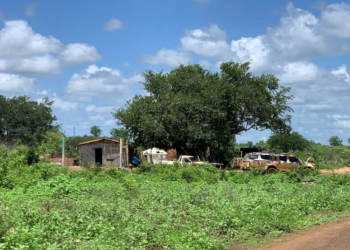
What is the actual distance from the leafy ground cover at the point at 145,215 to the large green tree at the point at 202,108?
20.3 meters

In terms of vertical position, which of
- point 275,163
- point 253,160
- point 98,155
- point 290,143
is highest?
point 290,143

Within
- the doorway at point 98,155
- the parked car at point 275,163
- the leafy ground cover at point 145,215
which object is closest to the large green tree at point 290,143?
the doorway at point 98,155

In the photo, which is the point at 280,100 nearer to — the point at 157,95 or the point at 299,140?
the point at 157,95

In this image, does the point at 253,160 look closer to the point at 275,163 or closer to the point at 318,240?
the point at 275,163

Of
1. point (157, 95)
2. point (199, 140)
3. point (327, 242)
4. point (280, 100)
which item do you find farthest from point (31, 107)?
point (327, 242)

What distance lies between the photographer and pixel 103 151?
44781 millimetres

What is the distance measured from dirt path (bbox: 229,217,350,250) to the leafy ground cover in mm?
416

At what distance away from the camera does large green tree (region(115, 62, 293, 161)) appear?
39.6 m

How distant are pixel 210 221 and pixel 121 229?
2.48 m

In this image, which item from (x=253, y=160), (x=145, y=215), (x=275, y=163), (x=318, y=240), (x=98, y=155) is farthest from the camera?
(x=98, y=155)

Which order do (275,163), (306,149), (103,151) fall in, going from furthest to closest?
1. (306,149)
2. (103,151)
3. (275,163)

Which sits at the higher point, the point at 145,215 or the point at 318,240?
the point at 145,215

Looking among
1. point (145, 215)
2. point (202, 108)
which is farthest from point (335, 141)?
point (145, 215)

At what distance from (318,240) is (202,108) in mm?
29129
